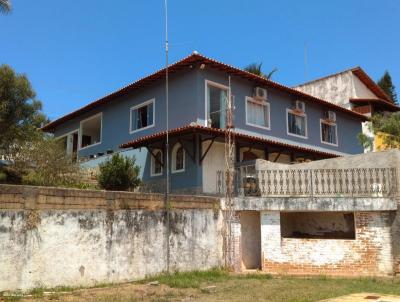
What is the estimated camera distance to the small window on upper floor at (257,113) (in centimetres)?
1944

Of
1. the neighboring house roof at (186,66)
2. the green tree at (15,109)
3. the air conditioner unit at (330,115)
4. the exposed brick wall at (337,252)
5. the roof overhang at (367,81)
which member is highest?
the roof overhang at (367,81)

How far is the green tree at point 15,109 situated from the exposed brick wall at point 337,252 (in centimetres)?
1033

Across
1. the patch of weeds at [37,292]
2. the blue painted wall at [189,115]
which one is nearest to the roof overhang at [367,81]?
the blue painted wall at [189,115]

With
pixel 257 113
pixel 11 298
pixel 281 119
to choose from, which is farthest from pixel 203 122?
pixel 11 298

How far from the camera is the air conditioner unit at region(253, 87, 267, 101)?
19.4 m

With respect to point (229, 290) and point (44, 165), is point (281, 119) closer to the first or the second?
point (44, 165)

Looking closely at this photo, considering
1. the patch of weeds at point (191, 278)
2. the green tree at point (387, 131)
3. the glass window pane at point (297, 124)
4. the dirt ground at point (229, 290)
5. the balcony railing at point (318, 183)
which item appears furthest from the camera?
the green tree at point (387, 131)

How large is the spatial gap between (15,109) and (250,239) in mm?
10124

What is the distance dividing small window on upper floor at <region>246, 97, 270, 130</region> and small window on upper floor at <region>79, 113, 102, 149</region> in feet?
27.4

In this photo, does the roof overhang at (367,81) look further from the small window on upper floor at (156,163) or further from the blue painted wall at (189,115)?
the small window on upper floor at (156,163)

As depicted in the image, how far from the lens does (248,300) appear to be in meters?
8.98

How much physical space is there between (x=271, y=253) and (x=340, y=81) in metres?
20.9

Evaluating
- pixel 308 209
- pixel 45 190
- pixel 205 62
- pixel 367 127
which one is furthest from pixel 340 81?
pixel 45 190

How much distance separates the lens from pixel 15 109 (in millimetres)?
16625
